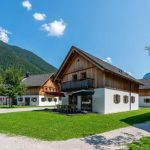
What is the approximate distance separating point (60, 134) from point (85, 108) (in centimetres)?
1774

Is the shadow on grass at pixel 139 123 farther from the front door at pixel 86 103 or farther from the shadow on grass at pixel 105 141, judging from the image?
Answer: the front door at pixel 86 103

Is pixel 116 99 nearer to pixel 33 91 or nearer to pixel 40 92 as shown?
pixel 40 92

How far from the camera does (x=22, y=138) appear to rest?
12297mm

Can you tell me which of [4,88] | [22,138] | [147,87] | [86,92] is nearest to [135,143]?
[22,138]

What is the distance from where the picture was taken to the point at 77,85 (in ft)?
104

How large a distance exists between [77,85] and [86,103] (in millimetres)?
2646

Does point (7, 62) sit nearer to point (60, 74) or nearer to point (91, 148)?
point (60, 74)

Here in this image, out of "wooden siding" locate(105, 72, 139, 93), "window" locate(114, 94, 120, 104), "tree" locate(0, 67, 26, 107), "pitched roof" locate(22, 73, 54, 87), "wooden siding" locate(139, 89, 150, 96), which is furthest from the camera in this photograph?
"pitched roof" locate(22, 73, 54, 87)

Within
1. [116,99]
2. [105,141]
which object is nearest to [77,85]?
[116,99]

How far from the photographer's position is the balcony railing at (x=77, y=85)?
29922 mm

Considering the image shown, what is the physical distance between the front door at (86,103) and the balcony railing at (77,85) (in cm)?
141

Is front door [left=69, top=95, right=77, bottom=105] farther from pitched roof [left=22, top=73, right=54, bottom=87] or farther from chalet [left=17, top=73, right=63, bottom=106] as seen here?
pitched roof [left=22, top=73, right=54, bottom=87]

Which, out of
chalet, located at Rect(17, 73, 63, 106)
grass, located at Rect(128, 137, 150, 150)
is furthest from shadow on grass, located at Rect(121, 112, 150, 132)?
chalet, located at Rect(17, 73, 63, 106)

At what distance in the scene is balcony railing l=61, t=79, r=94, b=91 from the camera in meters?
29.9
